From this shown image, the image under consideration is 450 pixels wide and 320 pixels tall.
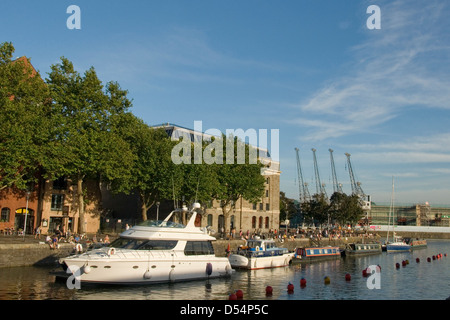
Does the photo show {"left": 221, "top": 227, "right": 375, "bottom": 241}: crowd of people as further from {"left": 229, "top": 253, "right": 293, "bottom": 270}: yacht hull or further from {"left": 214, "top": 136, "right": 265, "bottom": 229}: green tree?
{"left": 214, "top": 136, "right": 265, "bottom": 229}: green tree

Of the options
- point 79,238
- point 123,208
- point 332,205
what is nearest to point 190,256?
point 79,238

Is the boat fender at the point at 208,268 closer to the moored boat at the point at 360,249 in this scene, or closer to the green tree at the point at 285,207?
the moored boat at the point at 360,249

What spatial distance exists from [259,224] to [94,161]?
53.6 m

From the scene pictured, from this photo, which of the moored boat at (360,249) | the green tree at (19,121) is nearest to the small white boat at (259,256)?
the green tree at (19,121)

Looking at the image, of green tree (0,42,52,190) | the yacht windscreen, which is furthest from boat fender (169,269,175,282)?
green tree (0,42,52,190)

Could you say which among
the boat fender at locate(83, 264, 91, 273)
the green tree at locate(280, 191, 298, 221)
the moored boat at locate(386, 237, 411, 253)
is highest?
the green tree at locate(280, 191, 298, 221)

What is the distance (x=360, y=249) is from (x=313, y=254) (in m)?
20.8

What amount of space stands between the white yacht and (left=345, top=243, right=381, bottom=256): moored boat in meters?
43.6

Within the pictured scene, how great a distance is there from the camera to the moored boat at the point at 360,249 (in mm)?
74244

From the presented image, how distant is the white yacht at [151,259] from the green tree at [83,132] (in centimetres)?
1929

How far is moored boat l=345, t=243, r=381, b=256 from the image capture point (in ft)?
244

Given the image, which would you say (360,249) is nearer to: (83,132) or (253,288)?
(253,288)

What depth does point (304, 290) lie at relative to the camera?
1355 inches
